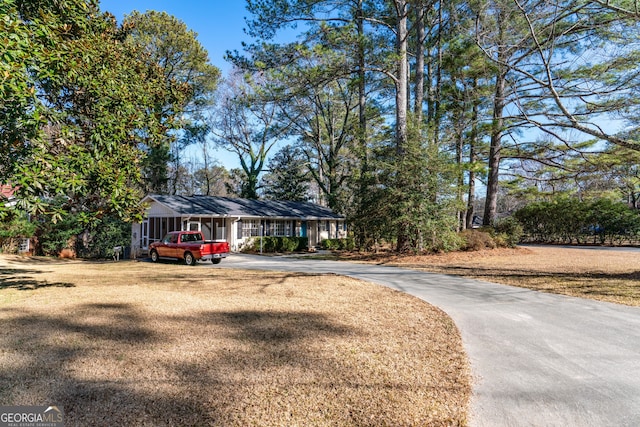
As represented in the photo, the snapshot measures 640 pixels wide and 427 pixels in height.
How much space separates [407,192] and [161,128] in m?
11.0

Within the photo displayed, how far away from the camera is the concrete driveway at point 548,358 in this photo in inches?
126

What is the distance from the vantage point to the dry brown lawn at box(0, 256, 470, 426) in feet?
10.5

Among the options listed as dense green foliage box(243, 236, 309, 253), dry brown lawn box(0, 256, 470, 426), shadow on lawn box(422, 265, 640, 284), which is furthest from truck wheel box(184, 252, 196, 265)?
shadow on lawn box(422, 265, 640, 284)

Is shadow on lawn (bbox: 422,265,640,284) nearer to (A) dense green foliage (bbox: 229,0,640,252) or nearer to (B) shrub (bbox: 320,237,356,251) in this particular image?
(A) dense green foliage (bbox: 229,0,640,252)

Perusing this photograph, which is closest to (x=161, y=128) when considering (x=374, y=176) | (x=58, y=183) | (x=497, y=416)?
(x=58, y=183)

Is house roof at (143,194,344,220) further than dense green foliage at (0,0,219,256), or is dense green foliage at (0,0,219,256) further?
house roof at (143,194,344,220)

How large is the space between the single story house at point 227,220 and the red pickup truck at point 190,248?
291cm

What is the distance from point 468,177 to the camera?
25.1 m

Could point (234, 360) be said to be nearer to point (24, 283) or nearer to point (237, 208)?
point (24, 283)

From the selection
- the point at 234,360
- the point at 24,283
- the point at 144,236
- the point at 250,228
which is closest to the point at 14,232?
the point at 144,236

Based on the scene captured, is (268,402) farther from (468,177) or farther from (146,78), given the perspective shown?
(468,177)

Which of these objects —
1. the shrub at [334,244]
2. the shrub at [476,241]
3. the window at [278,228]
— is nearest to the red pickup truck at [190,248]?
the shrub at [334,244]

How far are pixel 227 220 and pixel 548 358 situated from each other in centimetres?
2135

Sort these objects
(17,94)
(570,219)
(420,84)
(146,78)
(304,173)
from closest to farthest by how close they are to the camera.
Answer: (17,94), (146,78), (420,84), (570,219), (304,173)
